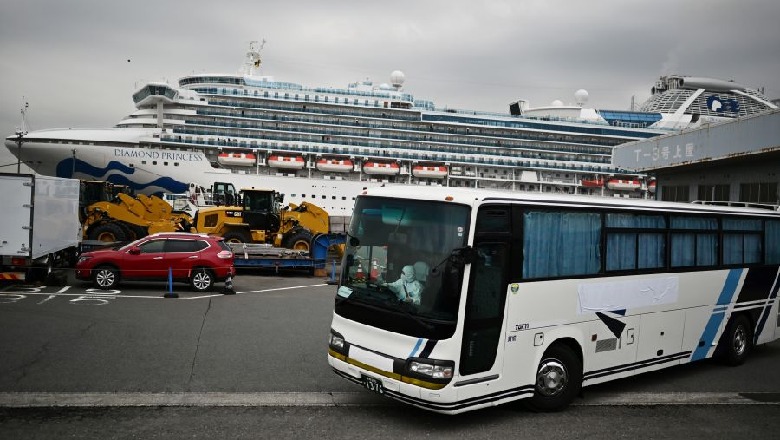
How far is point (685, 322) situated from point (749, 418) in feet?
5.76

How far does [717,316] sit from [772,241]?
2.21 metres

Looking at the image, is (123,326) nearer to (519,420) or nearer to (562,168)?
(519,420)

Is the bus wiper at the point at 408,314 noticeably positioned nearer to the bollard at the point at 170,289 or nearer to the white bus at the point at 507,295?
the white bus at the point at 507,295

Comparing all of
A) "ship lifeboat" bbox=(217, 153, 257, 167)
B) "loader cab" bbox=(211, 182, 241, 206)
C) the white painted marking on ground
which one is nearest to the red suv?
the white painted marking on ground

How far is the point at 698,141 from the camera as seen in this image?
60.3ft

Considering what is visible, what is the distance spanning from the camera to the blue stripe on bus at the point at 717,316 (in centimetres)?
819

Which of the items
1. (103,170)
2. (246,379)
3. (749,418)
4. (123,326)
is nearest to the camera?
(749,418)

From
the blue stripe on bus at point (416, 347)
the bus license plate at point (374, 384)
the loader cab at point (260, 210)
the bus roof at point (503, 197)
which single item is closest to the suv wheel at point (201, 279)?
the loader cab at point (260, 210)

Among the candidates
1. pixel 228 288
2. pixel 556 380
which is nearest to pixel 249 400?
pixel 556 380

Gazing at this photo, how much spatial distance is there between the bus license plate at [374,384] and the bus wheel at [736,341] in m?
5.95

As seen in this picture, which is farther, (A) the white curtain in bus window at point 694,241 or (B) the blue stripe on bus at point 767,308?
(B) the blue stripe on bus at point 767,308

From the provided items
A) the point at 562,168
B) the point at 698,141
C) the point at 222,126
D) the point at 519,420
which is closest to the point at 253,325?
the point at 519,420

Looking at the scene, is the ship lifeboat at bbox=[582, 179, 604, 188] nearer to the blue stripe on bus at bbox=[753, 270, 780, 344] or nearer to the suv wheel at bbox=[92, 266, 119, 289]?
the blue stripe on bus at bbox=[753, 270, 780, 344]

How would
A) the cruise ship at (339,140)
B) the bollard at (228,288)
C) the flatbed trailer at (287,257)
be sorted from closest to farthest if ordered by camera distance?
the bollard at (228,288) < the flatbed trailer at (287,257) < the cruise ship at (339,140)
